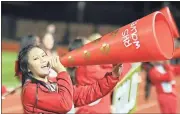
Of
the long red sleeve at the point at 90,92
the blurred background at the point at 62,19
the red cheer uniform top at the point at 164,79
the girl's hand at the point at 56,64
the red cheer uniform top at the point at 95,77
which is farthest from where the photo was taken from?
the blurred background at the point at 62,19

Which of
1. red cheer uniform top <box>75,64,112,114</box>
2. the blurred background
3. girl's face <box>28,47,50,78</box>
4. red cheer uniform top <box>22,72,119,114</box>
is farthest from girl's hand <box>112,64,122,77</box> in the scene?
the blurred background

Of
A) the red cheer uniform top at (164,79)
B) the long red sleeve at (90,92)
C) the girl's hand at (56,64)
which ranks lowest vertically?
the red cheer uniform top at (164,79)

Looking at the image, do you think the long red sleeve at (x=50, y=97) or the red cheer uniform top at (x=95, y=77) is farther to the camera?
the red cheer uniform top at (x=95, y=77)

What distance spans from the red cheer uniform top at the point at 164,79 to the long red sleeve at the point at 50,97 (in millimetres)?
2676

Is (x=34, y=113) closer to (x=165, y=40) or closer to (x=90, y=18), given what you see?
(x=165, y=40)

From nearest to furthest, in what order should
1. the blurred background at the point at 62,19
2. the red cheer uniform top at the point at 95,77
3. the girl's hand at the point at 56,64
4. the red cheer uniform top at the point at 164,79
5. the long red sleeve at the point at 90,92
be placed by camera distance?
1. the girl's hand at the point at 56,64
2. the long red sleeve at the point at 90,92
3. the red cheer uniform top at the point at 95,77
4. the red cheer uniform top at the point at 164,79
5. the blurred background at the point at 62,19

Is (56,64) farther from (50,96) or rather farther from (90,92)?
(90,92)

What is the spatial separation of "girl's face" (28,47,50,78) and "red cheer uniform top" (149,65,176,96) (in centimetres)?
272

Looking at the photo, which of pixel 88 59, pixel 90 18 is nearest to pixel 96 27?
pixel 90 18

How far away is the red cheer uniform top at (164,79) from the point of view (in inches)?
188

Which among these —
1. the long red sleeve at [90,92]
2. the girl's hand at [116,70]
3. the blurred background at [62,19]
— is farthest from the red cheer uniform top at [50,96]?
the blurred background at [62,19]

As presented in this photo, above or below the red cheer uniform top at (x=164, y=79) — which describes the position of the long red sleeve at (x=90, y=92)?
above

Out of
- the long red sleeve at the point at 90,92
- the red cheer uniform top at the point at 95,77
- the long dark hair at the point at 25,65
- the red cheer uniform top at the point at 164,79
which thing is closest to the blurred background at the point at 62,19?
the red cheer uniform top at the point at 164,79

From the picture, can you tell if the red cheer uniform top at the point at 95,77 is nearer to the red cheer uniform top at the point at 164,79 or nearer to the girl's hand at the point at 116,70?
the girl's hand at the point at 116,70
